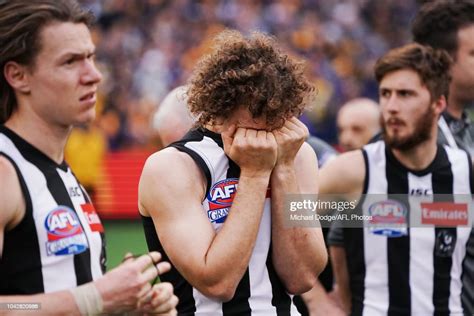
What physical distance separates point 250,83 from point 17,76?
87 centimetres

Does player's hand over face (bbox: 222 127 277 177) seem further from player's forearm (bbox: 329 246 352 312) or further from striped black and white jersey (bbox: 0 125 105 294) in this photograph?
player's forearm (bbox: 329 246 352 312)

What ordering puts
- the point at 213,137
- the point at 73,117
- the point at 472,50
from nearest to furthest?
the point at 73,117, the point at 213,137, the point at 472,50

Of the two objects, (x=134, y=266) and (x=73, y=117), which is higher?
(x=73, y=117)

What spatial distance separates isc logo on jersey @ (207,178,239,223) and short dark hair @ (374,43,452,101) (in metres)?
1.92

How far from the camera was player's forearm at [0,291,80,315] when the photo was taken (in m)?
2.74

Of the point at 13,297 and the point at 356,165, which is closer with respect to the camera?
the point at 13,297

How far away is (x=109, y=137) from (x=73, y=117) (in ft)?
41.3

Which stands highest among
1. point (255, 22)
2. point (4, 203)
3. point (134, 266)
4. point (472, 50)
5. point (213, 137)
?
point (255, 22)

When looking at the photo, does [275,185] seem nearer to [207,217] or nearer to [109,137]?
[207,217]

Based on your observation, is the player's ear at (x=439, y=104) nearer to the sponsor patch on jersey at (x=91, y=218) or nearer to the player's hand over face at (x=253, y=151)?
the player's hand over face at (x=253, y=151)

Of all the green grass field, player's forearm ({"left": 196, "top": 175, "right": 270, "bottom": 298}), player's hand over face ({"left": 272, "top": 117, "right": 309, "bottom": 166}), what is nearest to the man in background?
player's hand over face ({"left": 272, "top": 117, "right": 309, "bottom": 166})

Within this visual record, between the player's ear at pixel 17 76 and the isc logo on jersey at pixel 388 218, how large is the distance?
2.20m

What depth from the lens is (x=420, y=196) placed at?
14.9 ft

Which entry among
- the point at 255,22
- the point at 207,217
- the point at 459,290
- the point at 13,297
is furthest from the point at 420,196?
the point at 255,22
